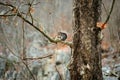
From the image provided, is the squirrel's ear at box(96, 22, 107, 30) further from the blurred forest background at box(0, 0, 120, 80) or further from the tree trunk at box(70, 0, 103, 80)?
the blurred forest background at box(0, 0, 120, 80)

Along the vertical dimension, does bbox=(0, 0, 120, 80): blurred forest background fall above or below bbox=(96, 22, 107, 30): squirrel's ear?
below

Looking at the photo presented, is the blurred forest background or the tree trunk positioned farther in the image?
the blurred forest background

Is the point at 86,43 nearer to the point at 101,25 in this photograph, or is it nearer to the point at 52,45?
the point at 101,25

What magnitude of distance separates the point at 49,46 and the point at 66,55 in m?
1.32

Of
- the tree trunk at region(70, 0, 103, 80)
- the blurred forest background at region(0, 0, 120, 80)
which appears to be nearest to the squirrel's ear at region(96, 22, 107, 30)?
the tree trunk at region(70, 0, 103, 80)

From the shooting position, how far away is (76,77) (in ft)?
12.5

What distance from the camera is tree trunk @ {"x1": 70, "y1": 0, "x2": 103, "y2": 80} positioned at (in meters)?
3.76

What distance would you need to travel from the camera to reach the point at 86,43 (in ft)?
12.5

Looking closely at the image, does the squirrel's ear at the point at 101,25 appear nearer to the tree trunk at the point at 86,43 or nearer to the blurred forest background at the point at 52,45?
the tree trunk at the point at 86,43

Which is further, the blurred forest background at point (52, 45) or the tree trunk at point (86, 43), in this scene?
the blurred forest background at point (52, 45)

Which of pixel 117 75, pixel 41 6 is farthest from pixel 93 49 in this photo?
pixel 41 6

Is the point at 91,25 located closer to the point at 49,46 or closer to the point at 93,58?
the point at 93,58

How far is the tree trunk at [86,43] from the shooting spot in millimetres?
3764

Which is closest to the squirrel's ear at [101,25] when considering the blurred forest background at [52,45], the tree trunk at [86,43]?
the tree trunk at [86,43]
